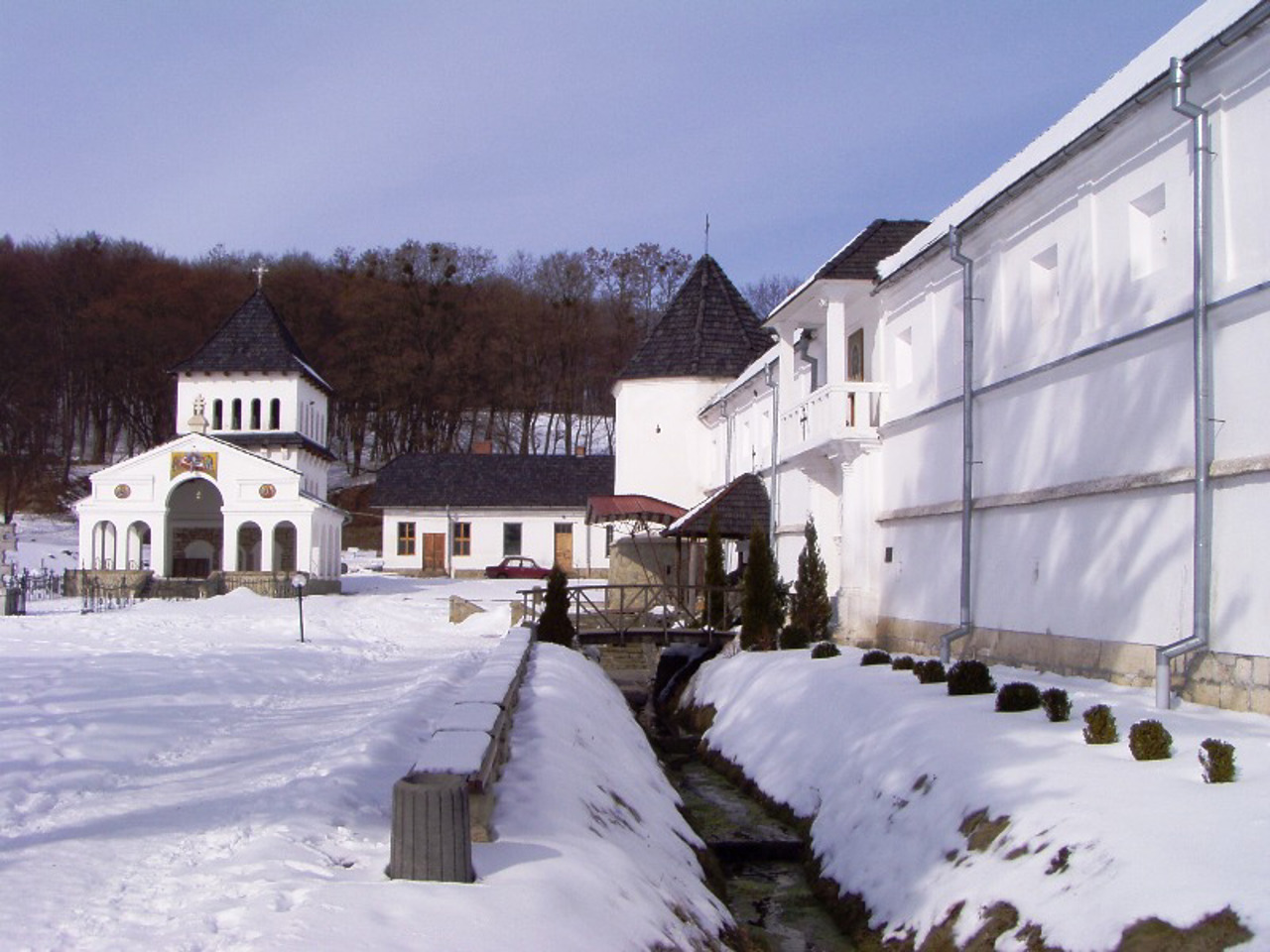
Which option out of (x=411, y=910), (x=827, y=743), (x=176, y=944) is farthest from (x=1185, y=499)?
(x=176, y=944)

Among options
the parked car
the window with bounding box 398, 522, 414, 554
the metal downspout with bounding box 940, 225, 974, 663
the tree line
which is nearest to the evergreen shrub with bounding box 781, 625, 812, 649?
the metal downspout with bounding box 940, 225, 974, 663

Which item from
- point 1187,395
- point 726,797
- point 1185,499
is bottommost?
point 726,797

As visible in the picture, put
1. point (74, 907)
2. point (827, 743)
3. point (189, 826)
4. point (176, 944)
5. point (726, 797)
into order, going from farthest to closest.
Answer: point (726, 797) → point (827, 743) → point (189, 826) → point (74, 907) → point (176, 944)

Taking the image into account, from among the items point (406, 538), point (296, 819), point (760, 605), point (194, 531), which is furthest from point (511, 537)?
point (296, 819)

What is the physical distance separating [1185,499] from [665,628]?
12.9 metres

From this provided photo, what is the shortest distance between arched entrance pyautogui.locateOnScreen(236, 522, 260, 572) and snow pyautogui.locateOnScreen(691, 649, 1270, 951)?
35070 millimetres

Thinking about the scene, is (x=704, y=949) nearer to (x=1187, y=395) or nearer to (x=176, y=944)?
(x=176, y=944)

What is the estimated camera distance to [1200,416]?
11875 millimetres

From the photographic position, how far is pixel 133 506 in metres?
41.1

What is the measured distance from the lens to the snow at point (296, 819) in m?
6.04

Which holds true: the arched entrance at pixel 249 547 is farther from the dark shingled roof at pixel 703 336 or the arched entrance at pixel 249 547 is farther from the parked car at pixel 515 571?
the dark shingled roof at pixel 703 336

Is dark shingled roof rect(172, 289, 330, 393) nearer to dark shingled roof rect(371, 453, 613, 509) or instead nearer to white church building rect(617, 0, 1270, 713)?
dark shingled roof rect(371, 453, 613, 509)

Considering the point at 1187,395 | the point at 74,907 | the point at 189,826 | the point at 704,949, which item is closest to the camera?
the point at 74,907

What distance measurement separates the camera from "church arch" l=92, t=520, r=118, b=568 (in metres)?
41.9
